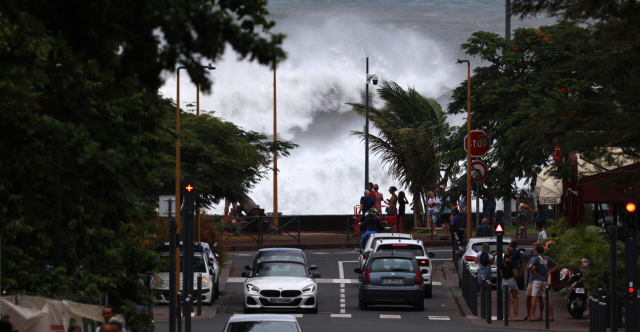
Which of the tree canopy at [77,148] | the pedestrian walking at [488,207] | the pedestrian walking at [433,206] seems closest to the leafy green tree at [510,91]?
the pedestrian walking at [488,207]

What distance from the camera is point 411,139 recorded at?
148 feet

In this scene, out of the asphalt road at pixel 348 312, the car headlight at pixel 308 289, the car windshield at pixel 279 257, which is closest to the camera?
the asphalt road at pixel 348 312

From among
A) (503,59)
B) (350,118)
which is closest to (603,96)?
(503,59)

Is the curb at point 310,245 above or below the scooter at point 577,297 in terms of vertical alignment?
above

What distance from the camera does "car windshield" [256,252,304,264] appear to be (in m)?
25.0

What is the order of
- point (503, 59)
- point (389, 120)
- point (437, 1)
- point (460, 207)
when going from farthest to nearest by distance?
point (437, 1), point (389, 120), point (460, 207), point (503, 59)

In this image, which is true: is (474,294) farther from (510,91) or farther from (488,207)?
(488,207)

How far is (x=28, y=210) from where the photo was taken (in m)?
13.8

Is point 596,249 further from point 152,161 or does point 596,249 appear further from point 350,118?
point 350,118

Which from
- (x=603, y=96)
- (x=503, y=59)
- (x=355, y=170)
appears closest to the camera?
(x=603, y=96)

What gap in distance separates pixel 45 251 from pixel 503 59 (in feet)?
76.8

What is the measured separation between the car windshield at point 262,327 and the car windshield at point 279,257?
1015 centimetres

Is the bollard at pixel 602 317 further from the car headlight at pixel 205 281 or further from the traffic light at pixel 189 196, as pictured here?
the car headlight at pixel 205 281

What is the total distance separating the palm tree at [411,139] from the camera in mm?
44344
